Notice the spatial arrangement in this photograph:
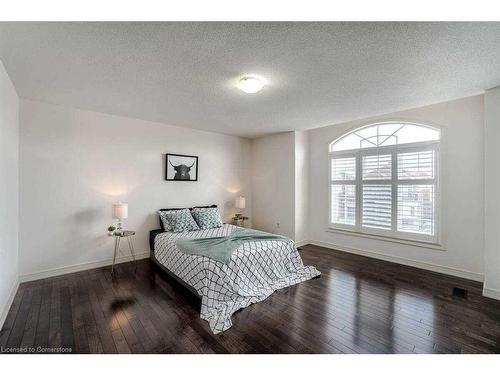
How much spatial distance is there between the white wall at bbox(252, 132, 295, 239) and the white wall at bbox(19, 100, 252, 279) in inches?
62.8

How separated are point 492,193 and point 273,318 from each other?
2995 mm

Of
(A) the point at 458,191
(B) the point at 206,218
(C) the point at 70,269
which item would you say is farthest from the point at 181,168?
(A) the point at 458,191

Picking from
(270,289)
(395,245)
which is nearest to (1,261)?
(270,289)

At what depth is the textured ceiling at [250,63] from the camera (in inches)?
69.9

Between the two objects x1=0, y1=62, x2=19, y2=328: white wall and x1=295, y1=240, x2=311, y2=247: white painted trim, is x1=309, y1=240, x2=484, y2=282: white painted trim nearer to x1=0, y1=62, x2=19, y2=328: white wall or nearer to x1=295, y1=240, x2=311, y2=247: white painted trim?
x1=295, y1=240, x2=311, y2=247: white painted trim

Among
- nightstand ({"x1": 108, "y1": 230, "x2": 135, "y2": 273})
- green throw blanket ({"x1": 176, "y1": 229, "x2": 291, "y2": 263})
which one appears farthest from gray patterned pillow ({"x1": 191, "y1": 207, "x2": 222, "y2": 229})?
nightstand ({"x1": 108, "y1": 230, "x2": 135, "y2": 273})

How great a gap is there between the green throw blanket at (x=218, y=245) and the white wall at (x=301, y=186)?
172 centimetres

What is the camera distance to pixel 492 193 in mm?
2811

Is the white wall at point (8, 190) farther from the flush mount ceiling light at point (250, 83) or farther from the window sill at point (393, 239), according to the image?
the window sill at point (393, 239)

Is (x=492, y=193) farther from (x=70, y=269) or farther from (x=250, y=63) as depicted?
(x=70, y=269)

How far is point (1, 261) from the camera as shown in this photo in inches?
90.5

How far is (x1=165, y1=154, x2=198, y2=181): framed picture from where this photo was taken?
4.61 meters

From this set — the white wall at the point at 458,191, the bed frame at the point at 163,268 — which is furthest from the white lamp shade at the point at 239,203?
the white wall at the point at 458,191
